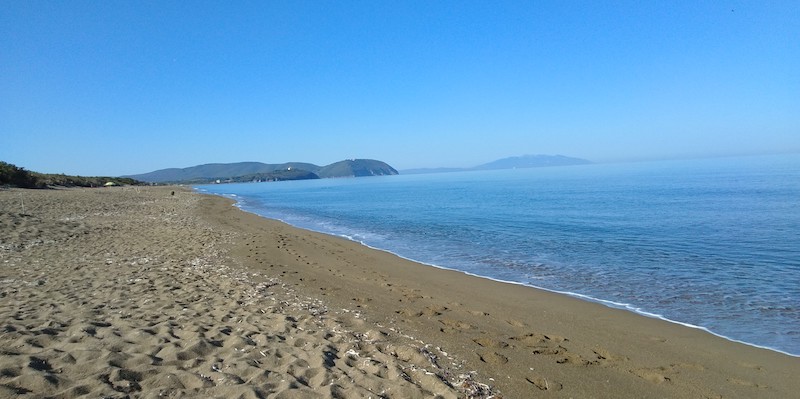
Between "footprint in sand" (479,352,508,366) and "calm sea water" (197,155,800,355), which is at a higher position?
"footprint in sand" (479,352,508,366)

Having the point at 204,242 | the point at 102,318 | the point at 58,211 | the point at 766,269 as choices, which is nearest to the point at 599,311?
the point at 766,269

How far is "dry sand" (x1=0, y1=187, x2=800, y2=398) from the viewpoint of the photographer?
4367 millimetres

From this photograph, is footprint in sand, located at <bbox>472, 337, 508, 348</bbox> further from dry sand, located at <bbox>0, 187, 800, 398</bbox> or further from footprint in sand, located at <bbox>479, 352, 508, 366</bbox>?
footprint in sand, located at <bbox>479, 352, 508, 366</bbox>

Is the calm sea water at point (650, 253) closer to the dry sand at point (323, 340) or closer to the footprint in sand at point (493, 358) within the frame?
the dry sand at point (323, 340)

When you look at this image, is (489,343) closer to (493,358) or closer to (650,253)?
(493,358)

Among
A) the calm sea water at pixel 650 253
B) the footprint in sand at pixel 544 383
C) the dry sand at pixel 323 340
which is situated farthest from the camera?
the calm sea water at pixel 650 253

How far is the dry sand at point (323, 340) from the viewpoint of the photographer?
14.3 feet

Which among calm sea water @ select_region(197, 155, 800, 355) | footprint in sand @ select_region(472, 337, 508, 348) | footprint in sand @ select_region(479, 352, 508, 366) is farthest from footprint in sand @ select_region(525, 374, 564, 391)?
calm sea water @ select_region(197, 155, 800, 355)

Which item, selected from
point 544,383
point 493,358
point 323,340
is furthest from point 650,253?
point 323,340

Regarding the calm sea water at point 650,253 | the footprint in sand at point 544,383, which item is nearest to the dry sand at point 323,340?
the footprint in sand at point 544,383

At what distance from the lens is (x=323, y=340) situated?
19.2ft

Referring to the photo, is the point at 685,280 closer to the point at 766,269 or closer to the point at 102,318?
the point at 766,269

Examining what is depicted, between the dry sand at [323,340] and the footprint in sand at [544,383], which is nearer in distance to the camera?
the dry sand at [323,340]

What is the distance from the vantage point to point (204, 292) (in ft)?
27.1
